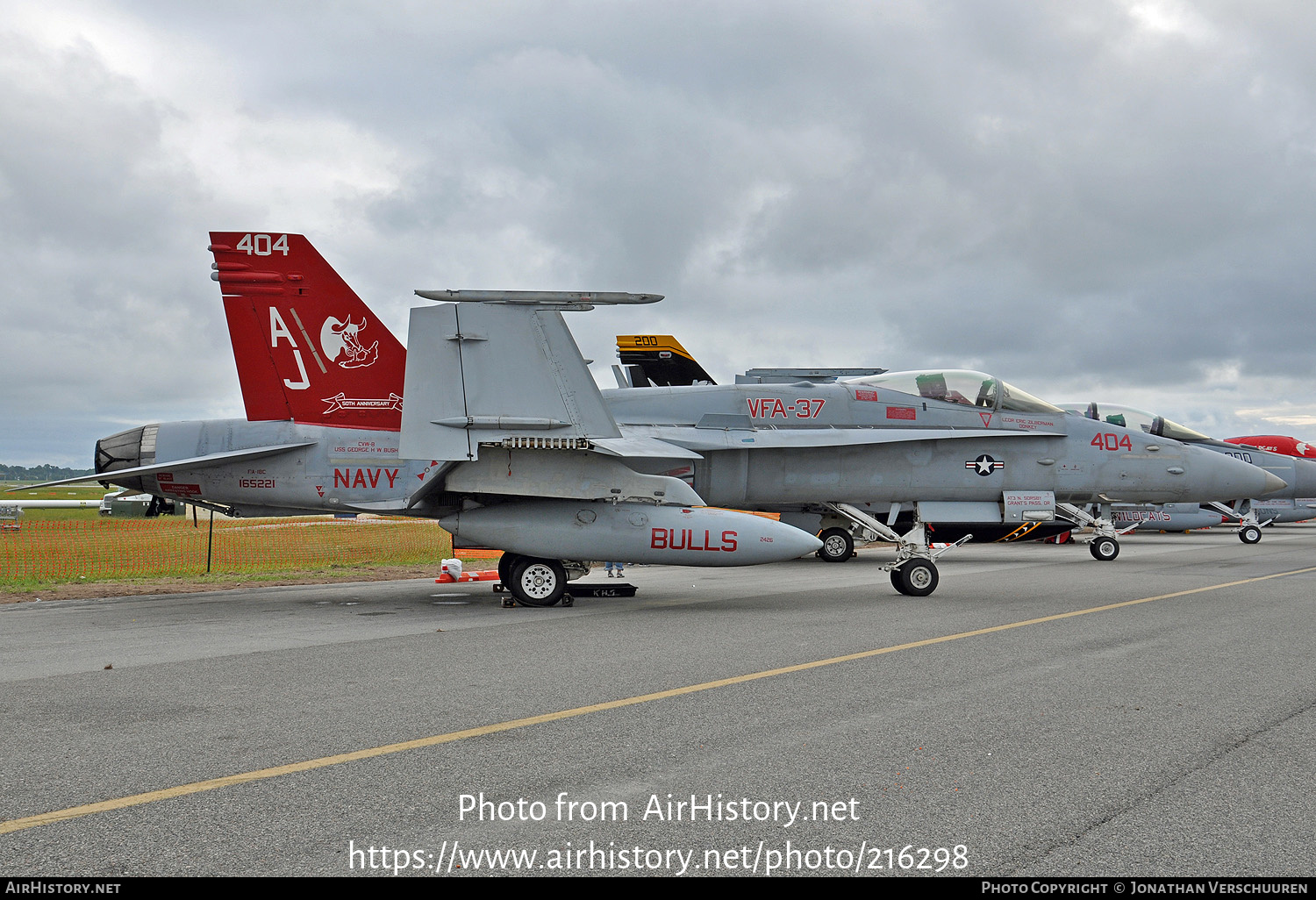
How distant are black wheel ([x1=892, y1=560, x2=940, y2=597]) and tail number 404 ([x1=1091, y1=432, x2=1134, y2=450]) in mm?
3092

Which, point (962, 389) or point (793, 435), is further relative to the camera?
point (962, 389)

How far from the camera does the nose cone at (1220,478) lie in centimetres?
1320

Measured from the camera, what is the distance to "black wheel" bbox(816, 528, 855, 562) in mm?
20469

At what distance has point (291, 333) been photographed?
12.2 metres

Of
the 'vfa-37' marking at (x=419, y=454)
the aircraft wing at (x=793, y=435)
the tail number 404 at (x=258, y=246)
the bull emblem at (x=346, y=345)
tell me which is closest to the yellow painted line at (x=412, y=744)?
the 'vfa-37' marking at (x=419, y=454)

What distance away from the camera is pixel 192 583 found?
47.0 ft

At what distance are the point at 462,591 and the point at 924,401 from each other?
727 cm

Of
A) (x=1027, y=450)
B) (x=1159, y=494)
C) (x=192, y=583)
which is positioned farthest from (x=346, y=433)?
(x=1159, y=494)

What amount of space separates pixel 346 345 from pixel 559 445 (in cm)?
392

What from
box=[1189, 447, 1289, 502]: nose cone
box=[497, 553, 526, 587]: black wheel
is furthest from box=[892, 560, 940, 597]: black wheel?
box=[497, 553, 526, 587]: black wheel

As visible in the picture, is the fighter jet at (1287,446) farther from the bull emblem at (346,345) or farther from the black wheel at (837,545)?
the bull emblem at (346,345)

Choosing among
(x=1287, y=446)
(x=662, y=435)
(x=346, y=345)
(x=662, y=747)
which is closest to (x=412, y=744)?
(x=662, y=747)

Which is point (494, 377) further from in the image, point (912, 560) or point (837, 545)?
point (837, 545)
